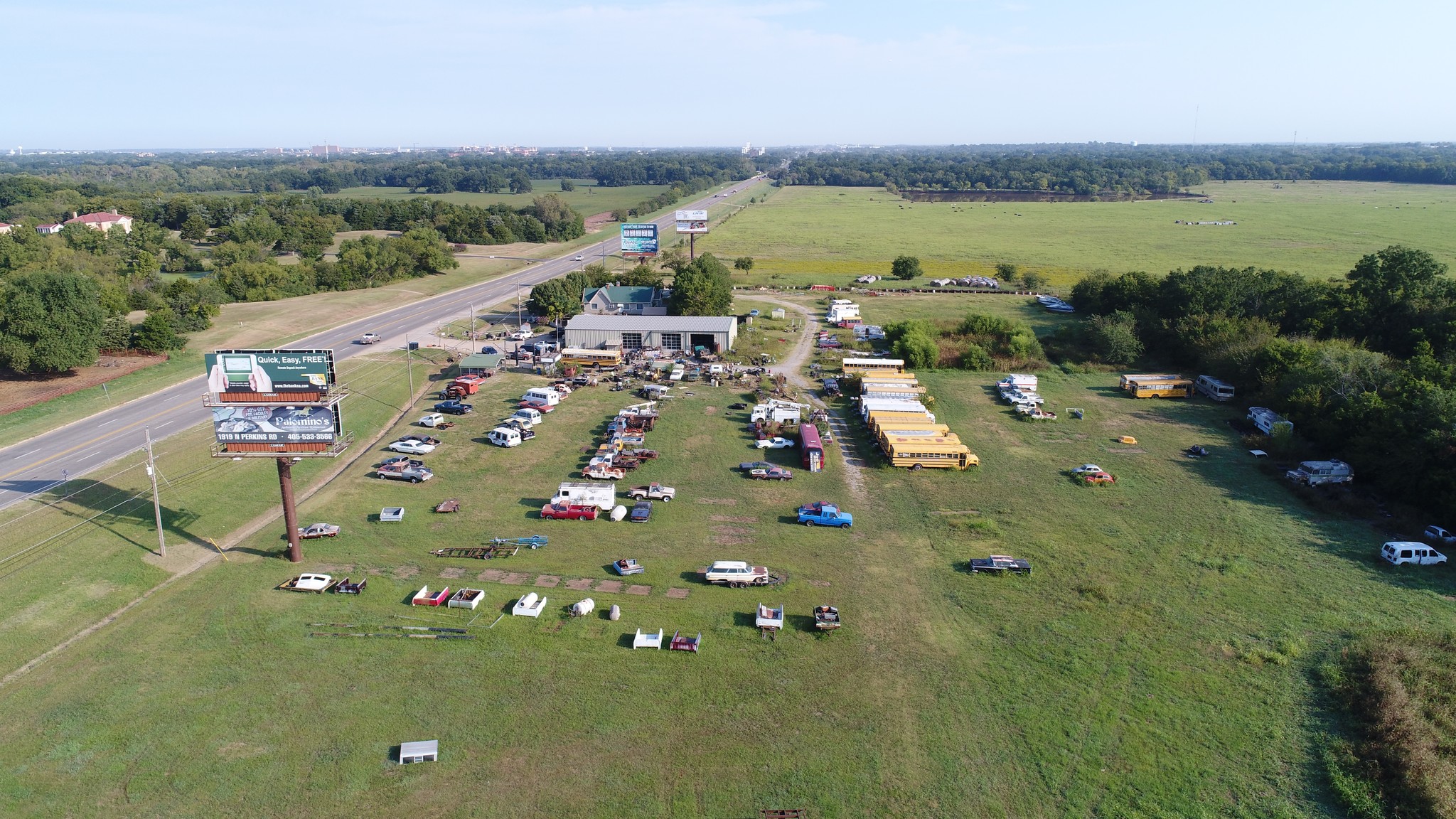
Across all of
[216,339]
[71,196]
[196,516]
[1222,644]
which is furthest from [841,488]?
[71,196]

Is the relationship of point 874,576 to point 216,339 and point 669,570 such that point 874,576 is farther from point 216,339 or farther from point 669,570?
point 216,339

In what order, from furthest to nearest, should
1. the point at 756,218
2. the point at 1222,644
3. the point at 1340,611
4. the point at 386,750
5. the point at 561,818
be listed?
1. the point at 756,218
2. the point at 1340,611
3. the point at 1222,644
4. the point at 386,750
5. the point at 561,818

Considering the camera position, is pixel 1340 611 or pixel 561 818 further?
pixel 1340 611

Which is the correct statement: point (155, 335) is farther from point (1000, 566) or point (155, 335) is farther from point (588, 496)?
point (1000, 566)

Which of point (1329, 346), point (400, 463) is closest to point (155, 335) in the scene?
point (400, 463)

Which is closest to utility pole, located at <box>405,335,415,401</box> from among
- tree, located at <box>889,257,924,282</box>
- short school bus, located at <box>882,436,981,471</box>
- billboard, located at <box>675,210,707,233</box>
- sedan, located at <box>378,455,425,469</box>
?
sedan, located at <box>378,455,425,469</box>

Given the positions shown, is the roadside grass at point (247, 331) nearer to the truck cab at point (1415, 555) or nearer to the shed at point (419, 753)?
the shed at point (419, 753)
